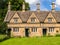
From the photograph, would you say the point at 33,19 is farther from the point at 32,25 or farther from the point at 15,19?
the point at 15,19

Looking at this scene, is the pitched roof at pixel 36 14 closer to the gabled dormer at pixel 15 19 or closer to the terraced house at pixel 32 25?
the terraced house at pixel 32 25

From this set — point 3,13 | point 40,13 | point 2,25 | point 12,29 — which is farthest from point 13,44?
point 3,13

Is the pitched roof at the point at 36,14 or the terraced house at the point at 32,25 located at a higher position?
the pitched roof at the point at 36,14

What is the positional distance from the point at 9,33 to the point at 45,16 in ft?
40.0

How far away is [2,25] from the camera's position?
6494cm

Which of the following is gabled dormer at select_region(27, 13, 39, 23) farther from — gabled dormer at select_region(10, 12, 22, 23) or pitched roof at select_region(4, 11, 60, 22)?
gabled dormer at select_region(10, 12, 22, 23)

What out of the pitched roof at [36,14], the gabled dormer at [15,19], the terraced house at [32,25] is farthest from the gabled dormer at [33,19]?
the gabled dormer at [15,19]

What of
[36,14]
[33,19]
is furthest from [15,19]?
[36,14]

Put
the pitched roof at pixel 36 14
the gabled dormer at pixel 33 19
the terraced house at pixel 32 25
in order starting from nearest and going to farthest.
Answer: the terraced house at pixel 32 25 < the gabled dormer at pixel 33 19 < the pitched roof at pixel 36 14

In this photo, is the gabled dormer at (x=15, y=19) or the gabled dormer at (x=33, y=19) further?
the gabled dormer at (x=33, y=19)

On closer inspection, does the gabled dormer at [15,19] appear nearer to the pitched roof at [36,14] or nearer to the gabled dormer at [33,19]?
the pitched roof at [36,14]

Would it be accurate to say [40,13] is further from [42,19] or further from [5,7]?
[5,7]

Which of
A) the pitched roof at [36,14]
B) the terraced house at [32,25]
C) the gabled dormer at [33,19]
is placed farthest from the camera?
the pitched roof at [36,14]

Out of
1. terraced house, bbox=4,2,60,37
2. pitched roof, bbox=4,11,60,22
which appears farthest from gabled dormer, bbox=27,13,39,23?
pitched roof, bbox=4,11,60,22
